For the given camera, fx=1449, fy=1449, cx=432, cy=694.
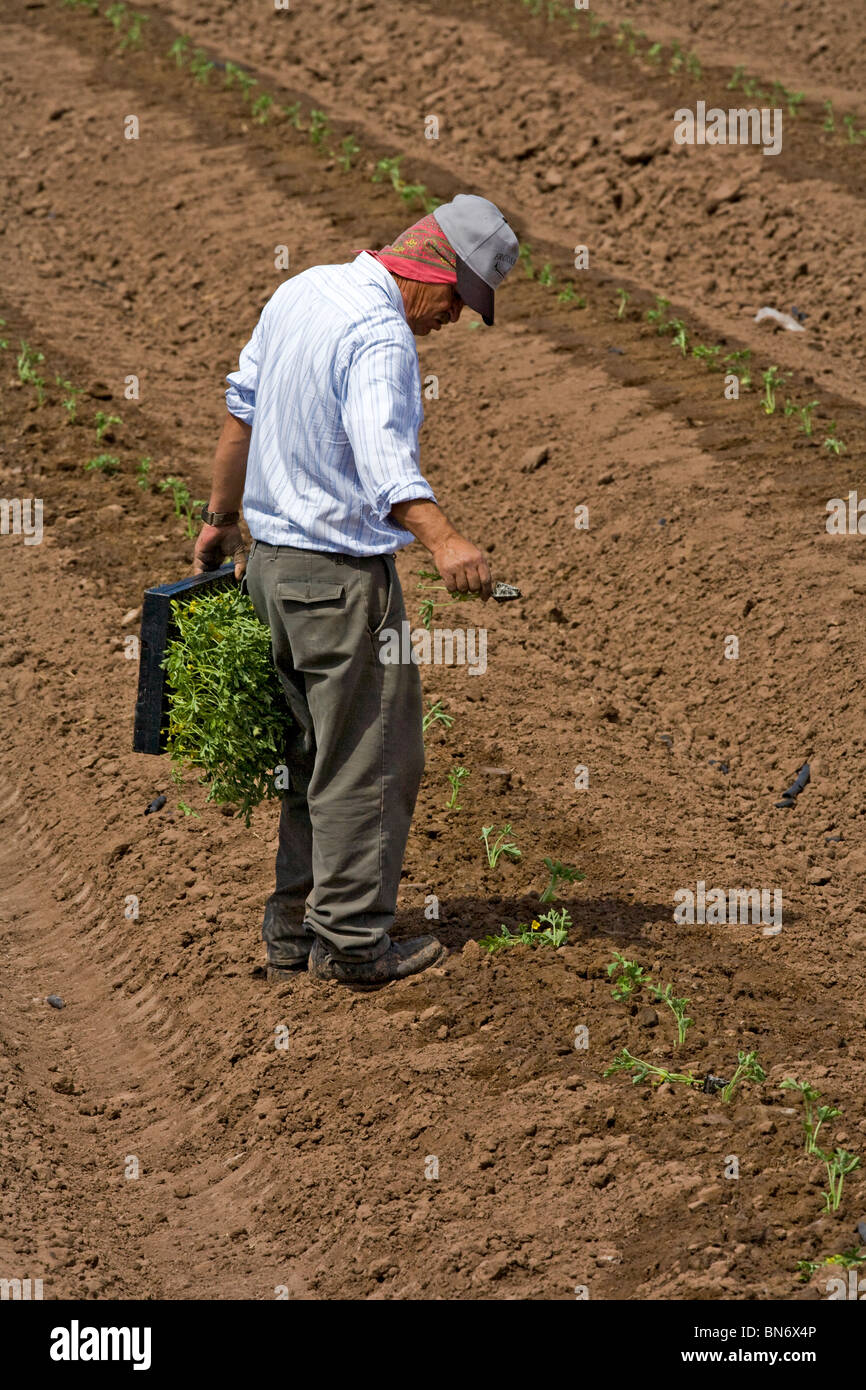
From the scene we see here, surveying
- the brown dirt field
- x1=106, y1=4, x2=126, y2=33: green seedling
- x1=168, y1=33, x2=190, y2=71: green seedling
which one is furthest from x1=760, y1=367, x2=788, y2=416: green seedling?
x1=106, y1=4, x2=126, y2=33: green seedling

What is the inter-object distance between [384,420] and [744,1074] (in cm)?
186

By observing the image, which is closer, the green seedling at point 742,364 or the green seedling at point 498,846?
the green seedling at point 498,846

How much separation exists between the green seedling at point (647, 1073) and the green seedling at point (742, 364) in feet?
16.4

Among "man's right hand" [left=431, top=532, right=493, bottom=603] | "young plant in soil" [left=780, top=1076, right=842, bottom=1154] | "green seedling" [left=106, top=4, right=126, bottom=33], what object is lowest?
"young plant in soil" [left=780, top=1076, right=842, bottom=1154]

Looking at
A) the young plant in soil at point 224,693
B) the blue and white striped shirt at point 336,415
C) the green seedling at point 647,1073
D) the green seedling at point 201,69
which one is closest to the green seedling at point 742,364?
the blue and white striped shirt at point 336,415

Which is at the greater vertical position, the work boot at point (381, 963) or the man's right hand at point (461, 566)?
the man's right hand at point (461, 566)

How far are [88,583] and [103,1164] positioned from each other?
3.29 meters

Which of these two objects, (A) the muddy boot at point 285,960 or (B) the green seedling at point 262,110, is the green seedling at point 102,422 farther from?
(B) the green seedling at point 262,110

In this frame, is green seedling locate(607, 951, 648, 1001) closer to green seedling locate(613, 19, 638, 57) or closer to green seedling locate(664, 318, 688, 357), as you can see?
green seedling locate(664, 318, 688, 357)

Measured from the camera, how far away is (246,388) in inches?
148

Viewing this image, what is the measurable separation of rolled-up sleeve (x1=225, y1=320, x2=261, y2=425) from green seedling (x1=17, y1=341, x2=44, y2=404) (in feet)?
15.2

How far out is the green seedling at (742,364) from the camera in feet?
25.9

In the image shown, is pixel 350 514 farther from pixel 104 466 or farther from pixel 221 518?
pixel 104 466

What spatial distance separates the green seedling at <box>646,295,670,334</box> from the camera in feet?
27.9
